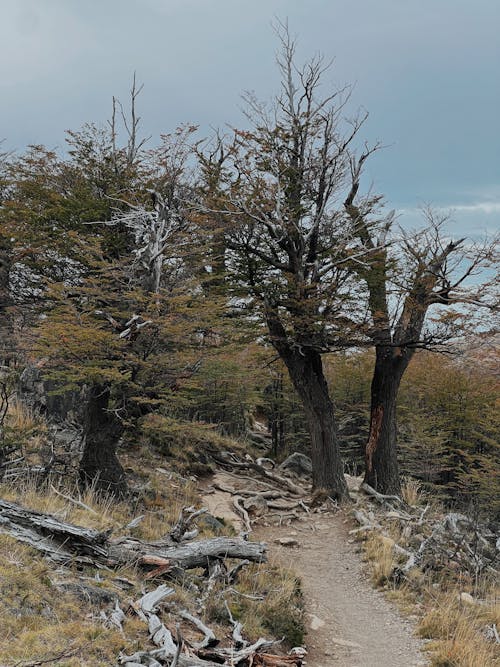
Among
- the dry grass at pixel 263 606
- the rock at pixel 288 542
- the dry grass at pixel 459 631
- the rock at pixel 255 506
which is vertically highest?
the dry grass at pixel 263 606

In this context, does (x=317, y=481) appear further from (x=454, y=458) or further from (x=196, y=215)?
(x=454, y=458)

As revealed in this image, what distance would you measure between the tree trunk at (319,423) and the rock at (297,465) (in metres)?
3.30

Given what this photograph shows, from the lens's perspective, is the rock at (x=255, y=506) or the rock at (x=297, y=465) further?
the rock at (x=297, y=465)

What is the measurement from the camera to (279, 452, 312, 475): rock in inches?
A: 591

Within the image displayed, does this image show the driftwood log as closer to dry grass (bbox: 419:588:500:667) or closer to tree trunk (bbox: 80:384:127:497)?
dry grass (bbox: 419:588:500:667)

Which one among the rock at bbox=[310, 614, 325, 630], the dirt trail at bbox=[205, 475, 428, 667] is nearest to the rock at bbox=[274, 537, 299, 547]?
the dirt trail at bbox=[205, 475, 428, 667]

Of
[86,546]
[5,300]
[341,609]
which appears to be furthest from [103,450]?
[5,300]

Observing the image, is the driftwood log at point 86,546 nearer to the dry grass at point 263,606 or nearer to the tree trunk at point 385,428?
the dry grass at point 263,606

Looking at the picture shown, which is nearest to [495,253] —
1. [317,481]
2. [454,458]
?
[317,481]

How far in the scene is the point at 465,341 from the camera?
1151 cm

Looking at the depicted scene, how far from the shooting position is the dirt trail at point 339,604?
4.66m

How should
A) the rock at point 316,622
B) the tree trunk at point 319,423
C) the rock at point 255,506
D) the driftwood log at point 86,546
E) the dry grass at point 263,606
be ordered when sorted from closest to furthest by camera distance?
the driftwood log at point 86,546, the dry grass at point 263,606, the rock at point 316,622, the rock at point 255,506, the tree trunk at point 319,423

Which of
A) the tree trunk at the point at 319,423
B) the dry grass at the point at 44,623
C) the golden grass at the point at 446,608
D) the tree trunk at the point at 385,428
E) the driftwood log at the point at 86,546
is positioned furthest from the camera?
the tree trunk at the point at 385,428

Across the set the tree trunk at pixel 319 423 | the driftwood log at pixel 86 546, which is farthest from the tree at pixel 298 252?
the driftwood log at pixel 86 546
